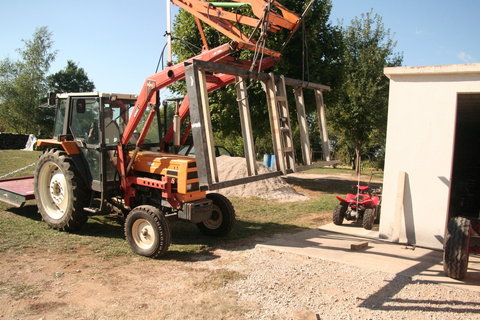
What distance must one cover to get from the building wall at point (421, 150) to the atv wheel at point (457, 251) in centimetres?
93

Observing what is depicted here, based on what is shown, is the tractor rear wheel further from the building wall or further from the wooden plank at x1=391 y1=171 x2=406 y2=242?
the wooden plank at x1=391 y1=171 x2=406 y2=242

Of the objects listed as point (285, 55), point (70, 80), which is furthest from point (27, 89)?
point (285, 55)

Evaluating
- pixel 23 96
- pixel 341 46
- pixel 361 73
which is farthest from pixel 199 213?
pixel 23 96

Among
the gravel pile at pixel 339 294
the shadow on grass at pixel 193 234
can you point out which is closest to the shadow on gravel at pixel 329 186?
the shadow on grass at pixel 193 234

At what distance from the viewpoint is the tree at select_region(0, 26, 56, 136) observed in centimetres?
3597

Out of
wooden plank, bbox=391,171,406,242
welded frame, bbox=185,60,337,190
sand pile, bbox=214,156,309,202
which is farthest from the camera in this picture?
sand pile, bbox=214,156,309,202

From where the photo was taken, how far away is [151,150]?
7949 millimetres

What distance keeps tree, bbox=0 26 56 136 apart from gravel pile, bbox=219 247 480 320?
122 ft

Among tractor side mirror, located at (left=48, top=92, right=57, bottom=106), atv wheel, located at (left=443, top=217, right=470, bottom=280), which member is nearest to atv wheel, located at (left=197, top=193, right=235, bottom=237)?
tractor side mirror, located at (left=48, top=92, right=57, bottom=106)

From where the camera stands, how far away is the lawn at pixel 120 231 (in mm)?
6555

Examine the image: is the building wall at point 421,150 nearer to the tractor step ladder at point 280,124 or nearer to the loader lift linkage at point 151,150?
the loader lift linkage at point 151,150

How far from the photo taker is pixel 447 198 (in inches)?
245

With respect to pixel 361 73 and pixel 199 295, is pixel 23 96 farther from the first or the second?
pixel 199 295

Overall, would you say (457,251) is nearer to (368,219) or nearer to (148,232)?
(368,219)
